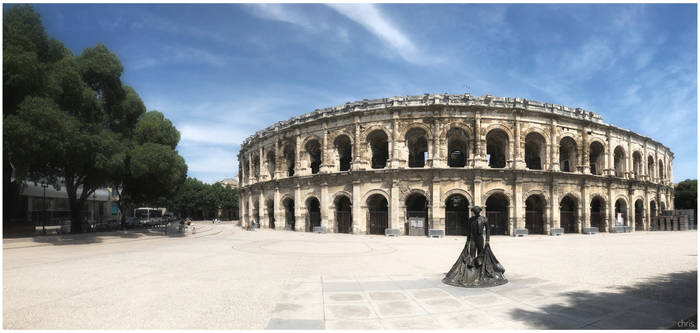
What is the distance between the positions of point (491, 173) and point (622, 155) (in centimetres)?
1445

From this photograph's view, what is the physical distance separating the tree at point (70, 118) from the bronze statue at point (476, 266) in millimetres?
16142

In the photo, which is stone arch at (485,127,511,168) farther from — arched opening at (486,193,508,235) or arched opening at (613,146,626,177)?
arched opening at (613,146,626,177)

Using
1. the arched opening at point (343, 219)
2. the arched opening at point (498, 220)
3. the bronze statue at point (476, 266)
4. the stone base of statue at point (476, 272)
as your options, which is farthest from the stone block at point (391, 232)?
the stone base of statue at point (476, 272)

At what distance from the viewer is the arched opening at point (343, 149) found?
2638 centimetres

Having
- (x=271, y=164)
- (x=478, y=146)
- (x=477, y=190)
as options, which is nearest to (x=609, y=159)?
(x=478, y=146)

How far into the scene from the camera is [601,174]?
27.5 meters

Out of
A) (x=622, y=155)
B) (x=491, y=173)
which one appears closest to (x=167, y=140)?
(x=491, y=173)

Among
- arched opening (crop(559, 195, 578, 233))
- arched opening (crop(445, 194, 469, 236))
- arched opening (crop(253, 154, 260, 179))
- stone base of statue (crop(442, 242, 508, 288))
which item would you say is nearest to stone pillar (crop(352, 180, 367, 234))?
arched opening (crop(445, 194, 469, 236))

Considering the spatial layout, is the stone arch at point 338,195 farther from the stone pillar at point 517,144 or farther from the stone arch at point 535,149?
the stone arch at point 535,149

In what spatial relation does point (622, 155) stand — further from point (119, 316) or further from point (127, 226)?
point (127, 226)

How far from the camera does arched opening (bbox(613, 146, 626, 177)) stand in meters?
28.9

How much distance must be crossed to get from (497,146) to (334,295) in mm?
24667

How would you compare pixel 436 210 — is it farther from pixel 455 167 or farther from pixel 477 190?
pixel 455 167

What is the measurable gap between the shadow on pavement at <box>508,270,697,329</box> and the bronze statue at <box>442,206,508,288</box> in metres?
1.28
